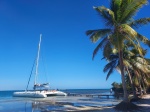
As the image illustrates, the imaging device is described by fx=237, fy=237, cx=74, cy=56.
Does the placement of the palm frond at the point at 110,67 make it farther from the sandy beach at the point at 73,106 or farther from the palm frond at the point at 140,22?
the palm frond at the point at 140,22

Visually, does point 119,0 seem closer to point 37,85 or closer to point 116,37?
point 116,37

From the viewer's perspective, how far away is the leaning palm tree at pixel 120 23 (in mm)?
21156

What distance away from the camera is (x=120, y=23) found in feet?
72.6

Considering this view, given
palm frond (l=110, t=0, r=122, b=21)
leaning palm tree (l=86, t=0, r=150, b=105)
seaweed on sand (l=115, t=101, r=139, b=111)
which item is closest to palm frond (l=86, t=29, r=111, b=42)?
leaning palm tree (l=86, t=0, r=150, b=105)

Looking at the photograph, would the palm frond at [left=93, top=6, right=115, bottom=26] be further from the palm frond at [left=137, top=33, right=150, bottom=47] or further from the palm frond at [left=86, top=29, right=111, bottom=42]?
the palm frond at [left=137, top=33, right=150, bottom=47]

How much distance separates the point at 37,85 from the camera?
209ft

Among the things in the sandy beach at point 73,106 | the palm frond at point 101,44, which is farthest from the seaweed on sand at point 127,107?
the palm frond at point 101,44

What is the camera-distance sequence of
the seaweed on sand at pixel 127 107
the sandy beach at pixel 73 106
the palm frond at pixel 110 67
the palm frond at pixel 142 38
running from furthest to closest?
the palm frond at pixel 110 67
the sandy beach at pixel 73 106
the palm frond at pixel 142 38
the seaweed on sand at pixel 127 107

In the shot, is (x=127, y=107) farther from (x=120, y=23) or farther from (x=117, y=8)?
(x=117, y=8)

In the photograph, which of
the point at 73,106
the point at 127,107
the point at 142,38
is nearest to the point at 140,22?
the point at 142,38

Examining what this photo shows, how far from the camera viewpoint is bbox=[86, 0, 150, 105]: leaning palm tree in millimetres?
21156

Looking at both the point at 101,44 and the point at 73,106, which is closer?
the point at 101,44

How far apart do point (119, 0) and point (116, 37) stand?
3.59 metres

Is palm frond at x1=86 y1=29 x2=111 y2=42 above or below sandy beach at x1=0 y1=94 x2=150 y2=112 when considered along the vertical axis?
above
